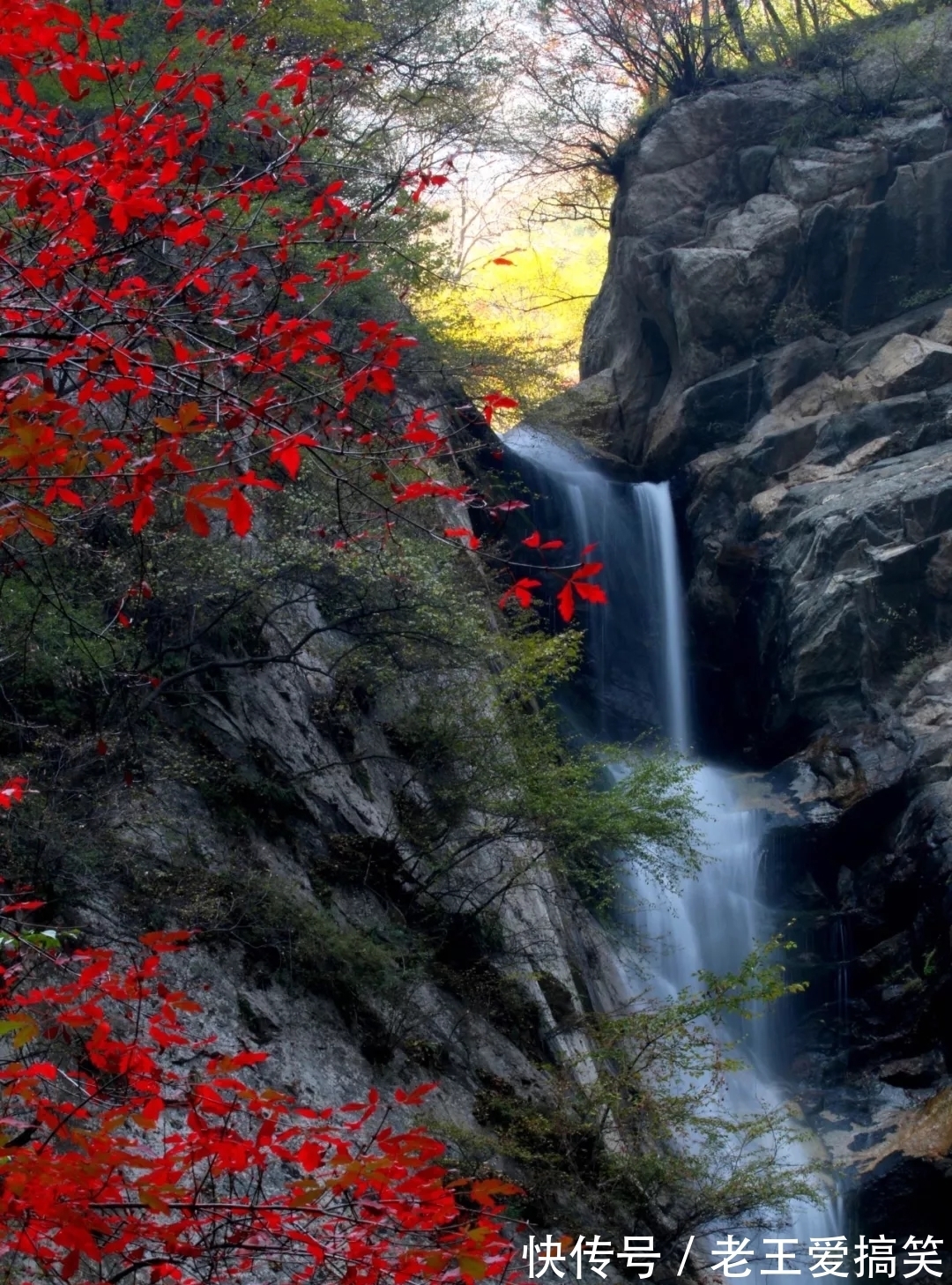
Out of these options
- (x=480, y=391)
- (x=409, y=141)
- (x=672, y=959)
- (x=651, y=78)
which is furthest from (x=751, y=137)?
(x=672, y=959)

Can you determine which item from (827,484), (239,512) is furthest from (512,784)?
(827,484)

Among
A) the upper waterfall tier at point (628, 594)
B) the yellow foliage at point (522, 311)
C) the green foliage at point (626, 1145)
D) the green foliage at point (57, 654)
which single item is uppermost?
the yellow foliage at point (522, 311)

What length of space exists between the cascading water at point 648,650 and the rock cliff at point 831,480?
1.49 ft

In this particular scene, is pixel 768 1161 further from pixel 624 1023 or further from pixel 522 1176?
pixel 522 1176

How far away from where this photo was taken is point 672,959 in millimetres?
13055

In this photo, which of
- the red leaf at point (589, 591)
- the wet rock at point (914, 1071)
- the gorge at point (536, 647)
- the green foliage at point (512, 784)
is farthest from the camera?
the wet rock at point (914, 1071)

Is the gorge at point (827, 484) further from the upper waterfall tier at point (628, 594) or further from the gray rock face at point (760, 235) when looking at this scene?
the upper waterfall tier at point (628, 594)

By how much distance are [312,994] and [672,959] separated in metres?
7.38

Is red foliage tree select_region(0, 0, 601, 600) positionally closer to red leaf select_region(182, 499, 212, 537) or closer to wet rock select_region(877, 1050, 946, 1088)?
red leaf select_region(182, 499, 212, 537)

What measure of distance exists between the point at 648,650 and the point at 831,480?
3.94 m

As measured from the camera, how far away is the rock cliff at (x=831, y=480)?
12711mm

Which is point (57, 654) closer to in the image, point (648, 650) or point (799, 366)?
point (648, 650)

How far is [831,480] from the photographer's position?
16.7 metres

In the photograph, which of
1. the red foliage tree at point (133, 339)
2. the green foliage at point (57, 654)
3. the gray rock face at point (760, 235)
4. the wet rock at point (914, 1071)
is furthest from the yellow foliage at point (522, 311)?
the wet rock at point (914, 1071)
